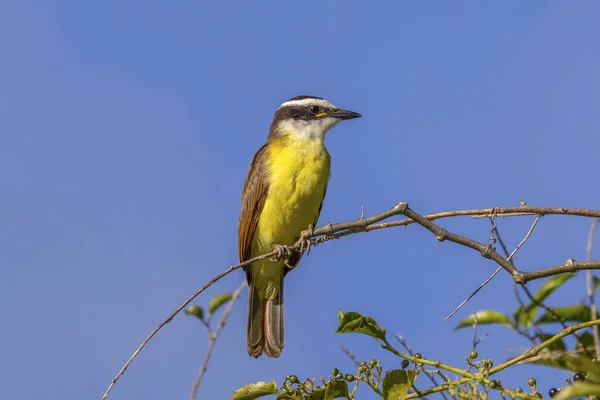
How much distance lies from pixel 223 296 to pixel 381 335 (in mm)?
1950

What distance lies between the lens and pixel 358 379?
9.71 feet

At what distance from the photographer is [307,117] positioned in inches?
268

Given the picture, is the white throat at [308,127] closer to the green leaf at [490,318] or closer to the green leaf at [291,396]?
the green leaf at [490,318]

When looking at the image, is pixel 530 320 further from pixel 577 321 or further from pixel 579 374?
pixel 579 374

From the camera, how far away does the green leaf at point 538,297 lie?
3.40m

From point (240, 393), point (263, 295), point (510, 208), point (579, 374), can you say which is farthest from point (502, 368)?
point (263, 295)

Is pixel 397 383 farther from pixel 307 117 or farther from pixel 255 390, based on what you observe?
pixel 307 117

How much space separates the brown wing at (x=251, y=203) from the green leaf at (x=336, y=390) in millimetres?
3177

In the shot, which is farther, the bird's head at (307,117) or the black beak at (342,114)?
the black beak at (342,114)

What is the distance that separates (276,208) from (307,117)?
114cm

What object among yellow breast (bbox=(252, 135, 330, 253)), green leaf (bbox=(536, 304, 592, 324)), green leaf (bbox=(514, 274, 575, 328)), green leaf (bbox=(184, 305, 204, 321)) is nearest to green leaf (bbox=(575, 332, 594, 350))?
green leaf (bbox=(536, 304, 592, 324))

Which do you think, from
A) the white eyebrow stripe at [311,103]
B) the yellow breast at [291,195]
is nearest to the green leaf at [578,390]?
the yellow breast at [291,195]

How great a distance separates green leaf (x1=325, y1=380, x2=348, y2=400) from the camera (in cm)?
293

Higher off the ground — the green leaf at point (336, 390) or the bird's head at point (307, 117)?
the bird's head at point (307, 117)
